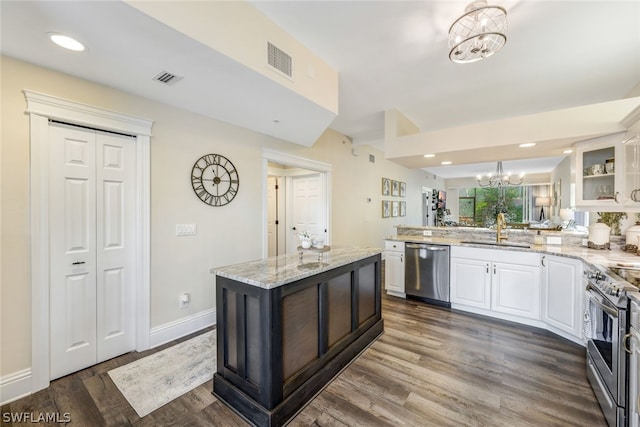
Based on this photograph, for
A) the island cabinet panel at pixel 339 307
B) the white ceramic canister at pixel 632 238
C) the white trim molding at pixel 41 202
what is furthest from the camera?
the white ceramic canister at pixel 632 238

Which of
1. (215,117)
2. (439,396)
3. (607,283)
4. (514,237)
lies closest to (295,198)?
Answer: (215,117)

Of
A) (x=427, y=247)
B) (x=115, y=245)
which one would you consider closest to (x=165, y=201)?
(x=115, y=245)

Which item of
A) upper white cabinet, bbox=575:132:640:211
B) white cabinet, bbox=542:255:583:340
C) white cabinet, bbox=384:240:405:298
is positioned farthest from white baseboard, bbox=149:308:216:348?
upper white cabinet, bbox=575:132:640:211

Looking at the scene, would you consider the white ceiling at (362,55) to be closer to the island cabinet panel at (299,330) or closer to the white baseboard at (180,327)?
the island cabinet panel at (299,330)

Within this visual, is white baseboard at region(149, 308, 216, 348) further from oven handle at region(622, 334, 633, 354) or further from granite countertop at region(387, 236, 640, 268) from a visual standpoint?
oven handle at region(622, 334, 633, 354)

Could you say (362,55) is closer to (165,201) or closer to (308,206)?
(165,201)

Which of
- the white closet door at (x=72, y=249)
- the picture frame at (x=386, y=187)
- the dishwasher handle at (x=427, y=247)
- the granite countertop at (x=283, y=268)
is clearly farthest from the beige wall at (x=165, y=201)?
the picture frame at (x=386, y=187)

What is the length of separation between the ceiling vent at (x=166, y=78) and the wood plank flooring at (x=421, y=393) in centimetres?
249

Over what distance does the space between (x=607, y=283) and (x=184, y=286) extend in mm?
3605

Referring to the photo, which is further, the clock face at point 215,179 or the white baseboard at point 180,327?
the clock face at point 215,179

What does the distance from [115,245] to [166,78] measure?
1.58 meters

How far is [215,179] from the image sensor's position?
10.1 ft

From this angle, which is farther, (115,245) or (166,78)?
(115,245)

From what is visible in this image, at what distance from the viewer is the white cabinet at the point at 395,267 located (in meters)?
4.00
